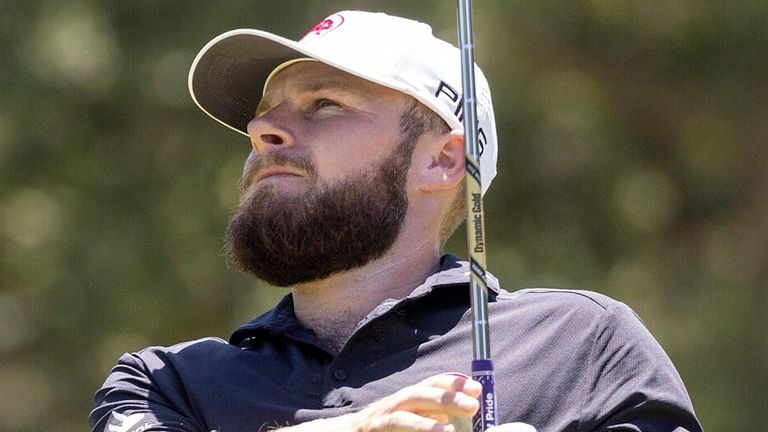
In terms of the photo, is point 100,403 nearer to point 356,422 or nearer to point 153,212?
point 356,422

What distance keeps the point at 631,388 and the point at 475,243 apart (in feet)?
1.94

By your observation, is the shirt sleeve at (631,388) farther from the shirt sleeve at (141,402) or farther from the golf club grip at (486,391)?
the shirt sleeve at (141,402)

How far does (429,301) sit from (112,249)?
421 cm

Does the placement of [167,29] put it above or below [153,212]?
above

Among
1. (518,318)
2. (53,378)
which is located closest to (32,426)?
(53,378)

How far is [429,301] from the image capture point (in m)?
3.08

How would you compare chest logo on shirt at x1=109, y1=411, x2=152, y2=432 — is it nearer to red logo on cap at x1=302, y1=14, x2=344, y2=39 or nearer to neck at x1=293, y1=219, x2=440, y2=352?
neck at x1=293, y1=219, x2=440, y2=352

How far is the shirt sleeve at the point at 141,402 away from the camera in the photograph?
117 inches

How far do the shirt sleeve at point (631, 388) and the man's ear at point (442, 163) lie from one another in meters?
0.60

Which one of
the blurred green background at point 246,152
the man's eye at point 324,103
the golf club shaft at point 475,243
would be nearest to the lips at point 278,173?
the man's eye at point 324,103

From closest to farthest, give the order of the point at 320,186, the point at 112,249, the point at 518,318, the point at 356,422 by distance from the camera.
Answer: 1. the point at 356,422
2. the point at 518,318
3. the point at 320,186
4. the point at 112,249

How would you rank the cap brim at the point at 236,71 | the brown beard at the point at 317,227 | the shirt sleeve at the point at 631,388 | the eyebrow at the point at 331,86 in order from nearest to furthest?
the shirt sleeve at the point at 631,388, the brown beard at the point at 317,227, the eyebrow at the point at 331,86, the cap brim at the point at 236,71

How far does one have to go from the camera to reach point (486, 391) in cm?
226

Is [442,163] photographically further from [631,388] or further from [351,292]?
[631,388]
